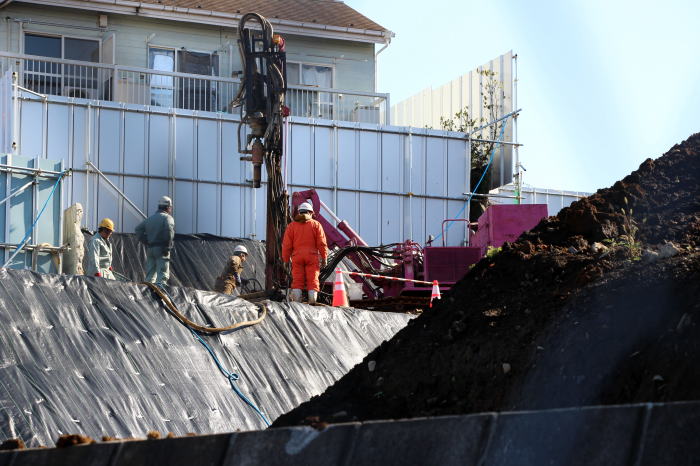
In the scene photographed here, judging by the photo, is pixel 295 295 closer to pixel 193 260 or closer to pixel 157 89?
pixel 193 260

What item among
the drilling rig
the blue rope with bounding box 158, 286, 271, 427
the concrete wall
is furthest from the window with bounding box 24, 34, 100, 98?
the blue rope with bounding box 158, 286, 271, 427

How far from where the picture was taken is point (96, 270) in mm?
16000

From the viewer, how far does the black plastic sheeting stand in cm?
2080

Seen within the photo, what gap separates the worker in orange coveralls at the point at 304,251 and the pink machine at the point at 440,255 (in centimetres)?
280

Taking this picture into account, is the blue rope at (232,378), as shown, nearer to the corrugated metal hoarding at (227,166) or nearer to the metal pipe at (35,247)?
the metal pipe at (35,247)

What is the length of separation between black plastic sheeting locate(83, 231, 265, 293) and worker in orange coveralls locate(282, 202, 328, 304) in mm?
4506

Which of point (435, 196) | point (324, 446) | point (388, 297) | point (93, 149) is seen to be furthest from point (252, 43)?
point (324, 446)

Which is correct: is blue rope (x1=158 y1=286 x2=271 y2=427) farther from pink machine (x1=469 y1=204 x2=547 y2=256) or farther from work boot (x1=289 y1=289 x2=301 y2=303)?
pink machine (x1=469 y1=204 x2=547 y2=256)

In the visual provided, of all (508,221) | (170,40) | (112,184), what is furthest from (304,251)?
(170,40)

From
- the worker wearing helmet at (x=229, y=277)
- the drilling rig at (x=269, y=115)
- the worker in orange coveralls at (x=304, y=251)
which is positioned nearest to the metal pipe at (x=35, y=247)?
the worker wearing helmet at (x=229, y=277)

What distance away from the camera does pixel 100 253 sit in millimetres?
16359

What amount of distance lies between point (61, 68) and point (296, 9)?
6.34 m

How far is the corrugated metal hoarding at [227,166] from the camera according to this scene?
2341cm

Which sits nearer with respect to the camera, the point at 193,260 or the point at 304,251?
the point at 304,251
